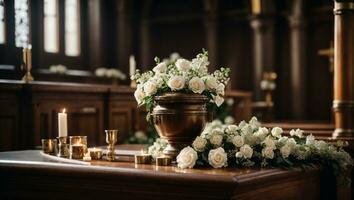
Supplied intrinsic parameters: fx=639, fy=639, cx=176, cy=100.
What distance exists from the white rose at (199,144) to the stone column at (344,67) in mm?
1915

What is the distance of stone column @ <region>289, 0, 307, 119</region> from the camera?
39.8ft

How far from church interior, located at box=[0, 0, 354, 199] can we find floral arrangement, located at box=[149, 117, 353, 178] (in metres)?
0.07

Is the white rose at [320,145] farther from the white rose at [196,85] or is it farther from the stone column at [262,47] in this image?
Answer: the stone column at [262,47]

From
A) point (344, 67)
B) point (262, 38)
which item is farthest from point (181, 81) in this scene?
point (262, 38)

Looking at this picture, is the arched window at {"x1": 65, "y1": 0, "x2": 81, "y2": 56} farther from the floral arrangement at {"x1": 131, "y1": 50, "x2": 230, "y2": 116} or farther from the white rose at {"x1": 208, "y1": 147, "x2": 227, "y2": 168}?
the white rose at {"x1": 208, "y1": 147, "x2": 227, "y2": 168}

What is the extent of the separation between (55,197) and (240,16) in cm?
949

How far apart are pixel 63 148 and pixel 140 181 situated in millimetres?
1040

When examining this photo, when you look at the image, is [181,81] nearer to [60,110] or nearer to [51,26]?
[60,110]

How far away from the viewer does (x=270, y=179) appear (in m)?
3.53

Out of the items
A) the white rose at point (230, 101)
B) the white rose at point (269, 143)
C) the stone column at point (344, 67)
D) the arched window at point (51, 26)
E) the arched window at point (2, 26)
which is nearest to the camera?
the white rose at point (269, 143)

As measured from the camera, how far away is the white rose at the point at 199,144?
148 inches

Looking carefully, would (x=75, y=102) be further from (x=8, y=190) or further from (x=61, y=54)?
(x=61, y=54)

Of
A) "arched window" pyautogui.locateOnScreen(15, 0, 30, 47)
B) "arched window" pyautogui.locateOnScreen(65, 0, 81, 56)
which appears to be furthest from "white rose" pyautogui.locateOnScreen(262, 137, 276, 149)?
"arched window" pyautogui.locateOnScreen(65, 0, 81, 56)

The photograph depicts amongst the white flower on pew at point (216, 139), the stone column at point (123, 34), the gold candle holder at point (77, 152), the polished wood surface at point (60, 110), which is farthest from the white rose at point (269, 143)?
the stone column at point (123, 34)
